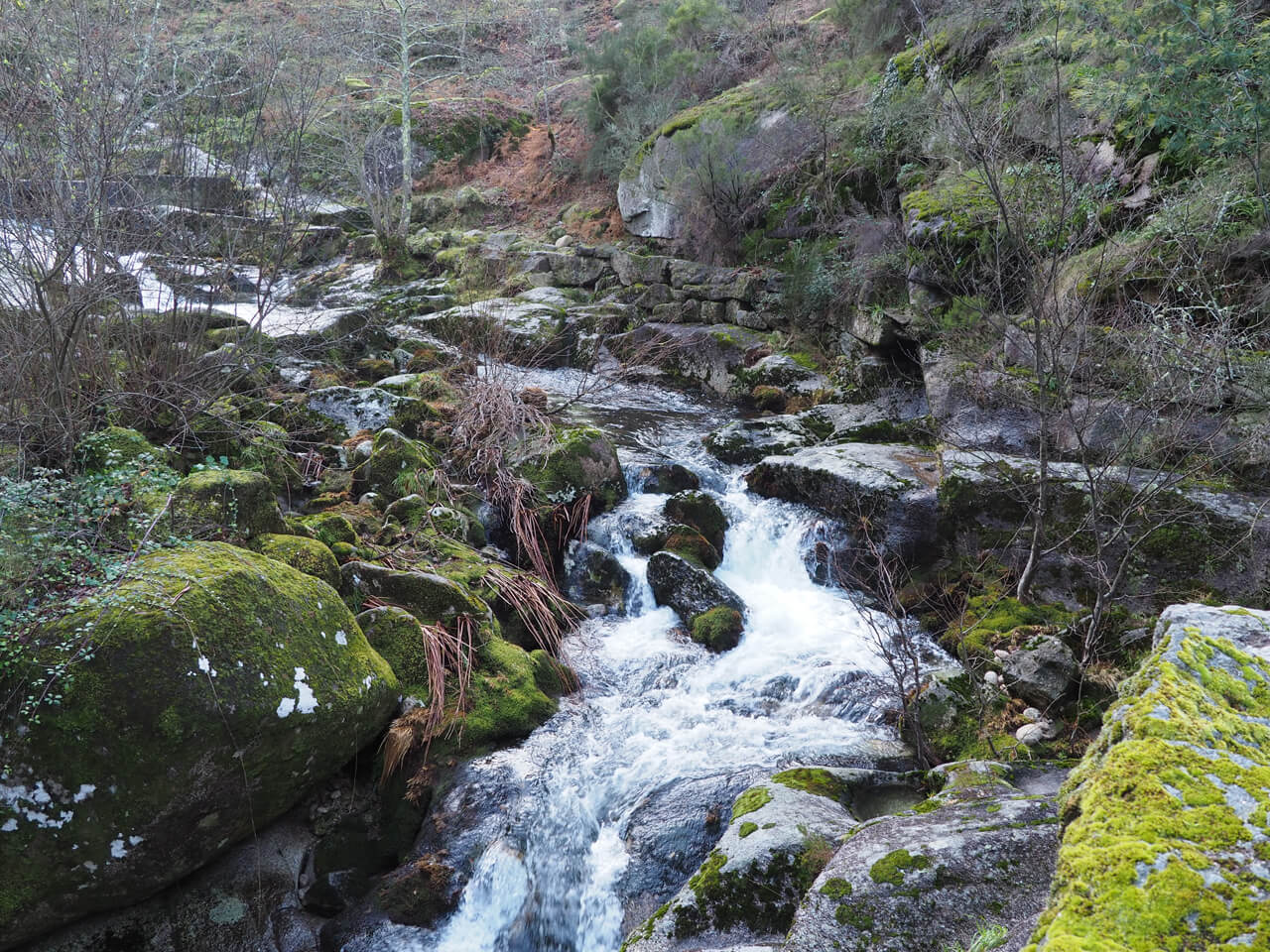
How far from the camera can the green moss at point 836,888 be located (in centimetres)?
217

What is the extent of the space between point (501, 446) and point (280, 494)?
2145mm

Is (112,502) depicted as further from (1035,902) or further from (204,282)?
(1035,902)

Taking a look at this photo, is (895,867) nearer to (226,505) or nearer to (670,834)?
(670,834)

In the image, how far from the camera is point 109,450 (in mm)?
4527

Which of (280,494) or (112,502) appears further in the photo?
(280,494)

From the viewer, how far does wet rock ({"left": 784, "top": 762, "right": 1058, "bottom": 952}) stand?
198cm

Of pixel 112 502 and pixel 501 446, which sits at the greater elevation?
pixel 112 502

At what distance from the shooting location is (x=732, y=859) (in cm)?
282

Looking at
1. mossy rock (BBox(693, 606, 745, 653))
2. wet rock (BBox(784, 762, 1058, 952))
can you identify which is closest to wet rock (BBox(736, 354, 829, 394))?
mossy rock (BBox(693, 606, 745, 653))

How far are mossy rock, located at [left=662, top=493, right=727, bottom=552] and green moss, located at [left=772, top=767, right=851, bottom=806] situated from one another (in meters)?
3.77

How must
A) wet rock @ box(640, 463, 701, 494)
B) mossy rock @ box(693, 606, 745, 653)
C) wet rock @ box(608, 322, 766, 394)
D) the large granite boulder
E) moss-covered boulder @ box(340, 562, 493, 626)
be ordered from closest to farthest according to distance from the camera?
moss-covered boulder @ box(340, 562, 493, 626) → mossy rock @ box(693, 606, 745, 653) → wet rock @ box(640, 463, 701, 494) → wet rock @ box(608, 322, 766, 394) → the large granite boulder

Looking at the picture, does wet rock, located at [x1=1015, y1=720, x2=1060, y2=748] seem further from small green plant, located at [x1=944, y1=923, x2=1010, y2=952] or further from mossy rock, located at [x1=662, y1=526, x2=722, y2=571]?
mossy rock, located at [x1=662, y1=526, x2=722, y2=571]

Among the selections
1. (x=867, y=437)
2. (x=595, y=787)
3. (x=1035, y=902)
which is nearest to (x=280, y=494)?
(x=595, y=787)

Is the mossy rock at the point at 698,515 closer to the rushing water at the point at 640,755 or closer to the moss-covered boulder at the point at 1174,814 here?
the rushing water at the point at 640,755
